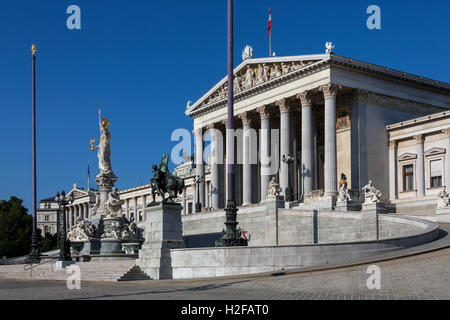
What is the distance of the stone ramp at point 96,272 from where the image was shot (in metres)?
28.8

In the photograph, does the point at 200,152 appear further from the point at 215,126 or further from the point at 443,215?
the point at 443,215

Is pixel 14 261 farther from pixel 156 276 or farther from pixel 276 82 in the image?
pixel 156 276

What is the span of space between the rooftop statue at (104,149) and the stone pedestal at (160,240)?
1804cm

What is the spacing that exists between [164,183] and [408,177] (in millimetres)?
33507

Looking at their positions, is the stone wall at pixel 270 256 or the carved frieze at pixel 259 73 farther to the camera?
the carved frieze at pixel 259 73

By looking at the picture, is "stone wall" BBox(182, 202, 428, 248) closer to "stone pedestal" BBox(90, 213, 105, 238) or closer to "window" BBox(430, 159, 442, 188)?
"stone pedestal" BBox(90, 213, 105, 238)

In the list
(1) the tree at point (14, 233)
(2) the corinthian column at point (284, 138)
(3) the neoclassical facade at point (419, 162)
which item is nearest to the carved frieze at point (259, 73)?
(2) the corinthian column at point (284, 138)

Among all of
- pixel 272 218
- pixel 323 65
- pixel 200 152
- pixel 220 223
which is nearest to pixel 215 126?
pixel 200 152

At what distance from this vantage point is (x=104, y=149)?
47.2 meters

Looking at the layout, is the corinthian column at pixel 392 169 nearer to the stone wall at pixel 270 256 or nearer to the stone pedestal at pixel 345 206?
the stone pedestal at pixel 345 206

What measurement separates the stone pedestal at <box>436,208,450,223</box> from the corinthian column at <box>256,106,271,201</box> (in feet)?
75.2
